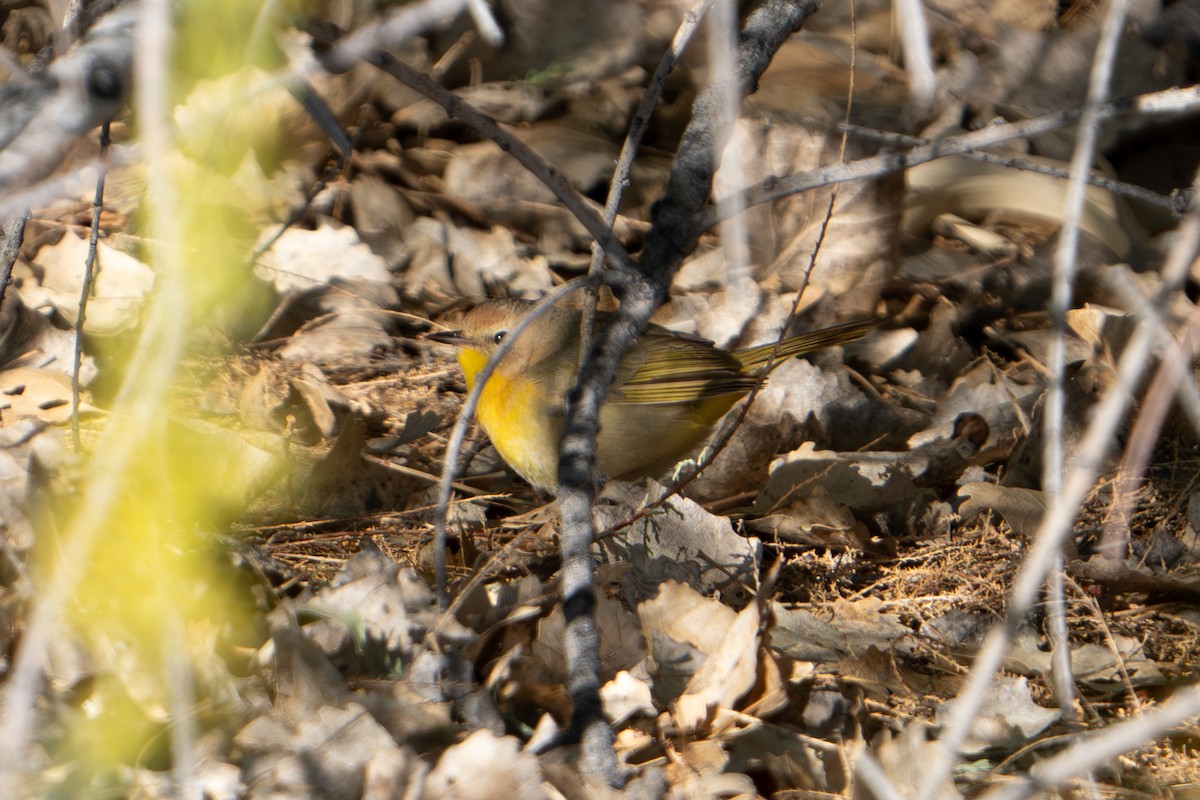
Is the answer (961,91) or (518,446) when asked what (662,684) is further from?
(961,91)

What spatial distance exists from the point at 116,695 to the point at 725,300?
3347mm

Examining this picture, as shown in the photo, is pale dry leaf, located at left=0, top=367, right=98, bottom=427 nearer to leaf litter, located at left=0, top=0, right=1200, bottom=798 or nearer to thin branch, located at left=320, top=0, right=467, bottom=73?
leaf litter, located at left=0, top=0, right=1200, bottom=798

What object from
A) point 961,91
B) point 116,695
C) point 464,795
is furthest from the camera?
point 961,91

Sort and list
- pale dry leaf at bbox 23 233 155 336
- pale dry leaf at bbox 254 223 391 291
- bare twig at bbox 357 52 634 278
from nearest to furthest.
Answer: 1. bare twig at bbox 357 52 634 278
2. pale dry leaf at bbox 23 233 155 336
3. pale dry leaf at bbox 254 223 391 291

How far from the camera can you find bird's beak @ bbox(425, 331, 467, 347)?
4676mm

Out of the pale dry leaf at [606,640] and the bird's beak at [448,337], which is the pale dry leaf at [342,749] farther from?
the bird's beak at [448,337]

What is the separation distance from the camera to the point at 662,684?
2.82 metres

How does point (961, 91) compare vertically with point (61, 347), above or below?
above

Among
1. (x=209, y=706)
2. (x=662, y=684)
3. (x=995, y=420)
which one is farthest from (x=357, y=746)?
(x=995, y=420)

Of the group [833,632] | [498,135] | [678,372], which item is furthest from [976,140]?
[678,372]

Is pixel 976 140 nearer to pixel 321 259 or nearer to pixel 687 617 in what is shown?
pixel 687 617

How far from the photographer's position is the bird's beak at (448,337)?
4.68 metres

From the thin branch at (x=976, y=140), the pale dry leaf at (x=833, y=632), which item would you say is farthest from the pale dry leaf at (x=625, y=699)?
the thin branch at (x=976, y=140)

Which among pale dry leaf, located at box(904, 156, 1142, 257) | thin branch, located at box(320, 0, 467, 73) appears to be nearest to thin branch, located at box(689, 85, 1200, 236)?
thin branch, located at box(320, 0, 467, 73)
